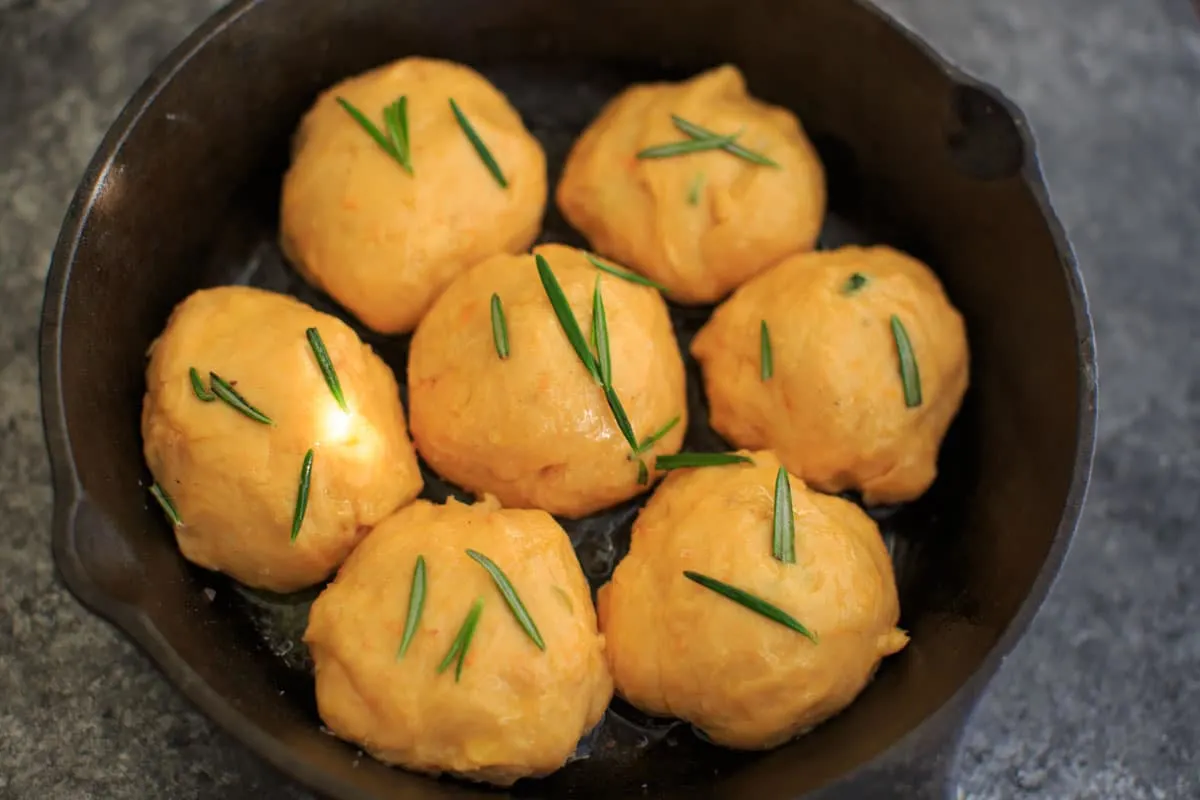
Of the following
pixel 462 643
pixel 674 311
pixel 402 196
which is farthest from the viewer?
pixel 674 311

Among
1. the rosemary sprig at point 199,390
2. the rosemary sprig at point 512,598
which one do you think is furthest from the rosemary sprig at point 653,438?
the rosemary sprig at point 199,390

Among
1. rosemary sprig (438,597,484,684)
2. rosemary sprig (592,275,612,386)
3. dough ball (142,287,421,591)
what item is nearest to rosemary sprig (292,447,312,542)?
dough ball (142,287,421,591)

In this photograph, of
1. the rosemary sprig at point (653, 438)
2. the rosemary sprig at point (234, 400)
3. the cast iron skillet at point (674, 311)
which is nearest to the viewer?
the cast iron skillet at point (674, 311)

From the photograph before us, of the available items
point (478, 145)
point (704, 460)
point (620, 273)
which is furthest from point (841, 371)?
point (478, 145)

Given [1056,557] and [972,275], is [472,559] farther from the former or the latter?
[972,275]

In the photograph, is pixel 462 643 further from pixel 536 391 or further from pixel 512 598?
pixel 536 391

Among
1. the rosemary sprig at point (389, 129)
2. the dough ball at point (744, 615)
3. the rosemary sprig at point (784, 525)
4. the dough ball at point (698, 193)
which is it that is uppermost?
the rosemary sprig at point (389, 129)

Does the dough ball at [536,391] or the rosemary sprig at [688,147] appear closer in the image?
the dough ball at [536,391]

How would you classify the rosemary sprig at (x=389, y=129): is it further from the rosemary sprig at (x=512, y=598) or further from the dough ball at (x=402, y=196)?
the rosemary sprig at (x=512, y=598)
